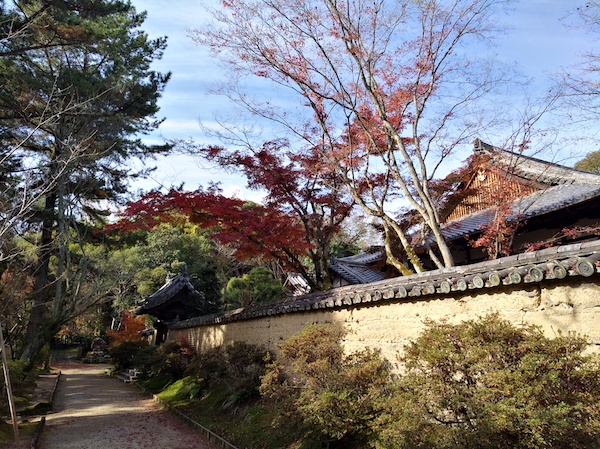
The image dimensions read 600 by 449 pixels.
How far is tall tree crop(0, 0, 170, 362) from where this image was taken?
38.7 ft

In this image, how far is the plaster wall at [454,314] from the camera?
483 centimetres

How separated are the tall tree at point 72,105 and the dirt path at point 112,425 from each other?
2579 mm

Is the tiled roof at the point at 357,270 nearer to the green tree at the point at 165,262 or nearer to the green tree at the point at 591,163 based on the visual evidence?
the green tree at the point at 165,262

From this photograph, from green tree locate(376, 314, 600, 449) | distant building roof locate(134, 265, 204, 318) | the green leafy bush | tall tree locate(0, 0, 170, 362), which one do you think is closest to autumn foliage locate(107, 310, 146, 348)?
the green leafy bush

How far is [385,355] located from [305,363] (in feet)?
4.81

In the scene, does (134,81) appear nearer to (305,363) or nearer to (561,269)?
(305,363)

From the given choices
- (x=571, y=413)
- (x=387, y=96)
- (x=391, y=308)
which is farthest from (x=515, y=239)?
(x=571, y=413)

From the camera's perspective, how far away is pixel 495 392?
4.21 m

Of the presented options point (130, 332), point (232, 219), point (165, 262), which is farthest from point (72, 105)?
point (165, 262)

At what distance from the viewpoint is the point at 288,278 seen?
102 ft

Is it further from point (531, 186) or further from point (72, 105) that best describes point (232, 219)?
point (531, 186)

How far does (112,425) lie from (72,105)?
9.85 meters

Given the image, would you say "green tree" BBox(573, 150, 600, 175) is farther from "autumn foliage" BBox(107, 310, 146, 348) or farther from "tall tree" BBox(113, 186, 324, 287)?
"autumn foliage" BBox(107, 310, 146, 348)

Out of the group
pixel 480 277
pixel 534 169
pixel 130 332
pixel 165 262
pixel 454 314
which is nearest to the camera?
pixel 480 277
